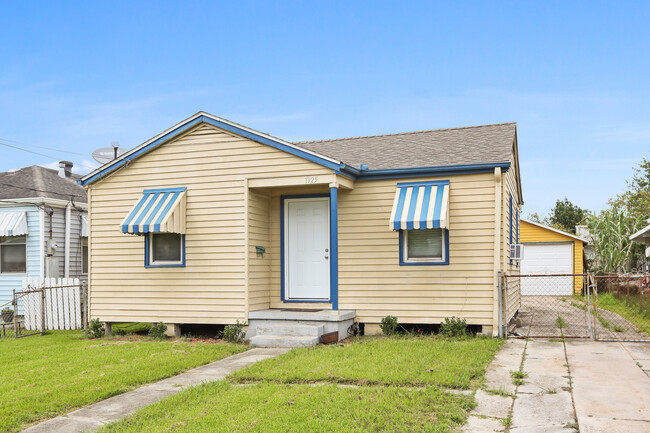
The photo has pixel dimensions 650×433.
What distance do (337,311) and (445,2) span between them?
27.9ft

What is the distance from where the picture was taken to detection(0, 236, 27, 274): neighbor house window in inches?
669

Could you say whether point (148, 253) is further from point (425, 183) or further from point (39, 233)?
point (39, 233)

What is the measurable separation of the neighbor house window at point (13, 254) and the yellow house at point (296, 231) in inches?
249

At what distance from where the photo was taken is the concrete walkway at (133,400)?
5469 mm

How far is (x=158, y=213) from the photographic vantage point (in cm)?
1077

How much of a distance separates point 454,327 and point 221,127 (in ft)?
Answer: 18.3

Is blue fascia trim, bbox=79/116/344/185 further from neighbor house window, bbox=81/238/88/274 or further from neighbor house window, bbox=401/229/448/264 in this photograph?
neighbor house window, bbox=81/238/88/274

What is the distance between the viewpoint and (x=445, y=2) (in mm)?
14297

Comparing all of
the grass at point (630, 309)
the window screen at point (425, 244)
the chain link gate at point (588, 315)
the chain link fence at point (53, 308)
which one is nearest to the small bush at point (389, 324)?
the window screen at point (425, 244)

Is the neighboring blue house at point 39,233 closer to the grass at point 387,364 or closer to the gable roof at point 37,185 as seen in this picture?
the gable roof at point 37,185

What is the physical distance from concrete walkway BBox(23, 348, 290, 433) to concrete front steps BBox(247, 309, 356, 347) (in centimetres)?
112

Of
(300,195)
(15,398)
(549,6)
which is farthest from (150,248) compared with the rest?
(549,6)

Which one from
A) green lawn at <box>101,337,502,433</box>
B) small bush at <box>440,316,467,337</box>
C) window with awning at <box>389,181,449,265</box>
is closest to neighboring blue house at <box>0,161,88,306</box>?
window with awning at <box>389,181,449,265</box>

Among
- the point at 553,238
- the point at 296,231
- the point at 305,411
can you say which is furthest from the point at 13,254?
the point at 553,238
